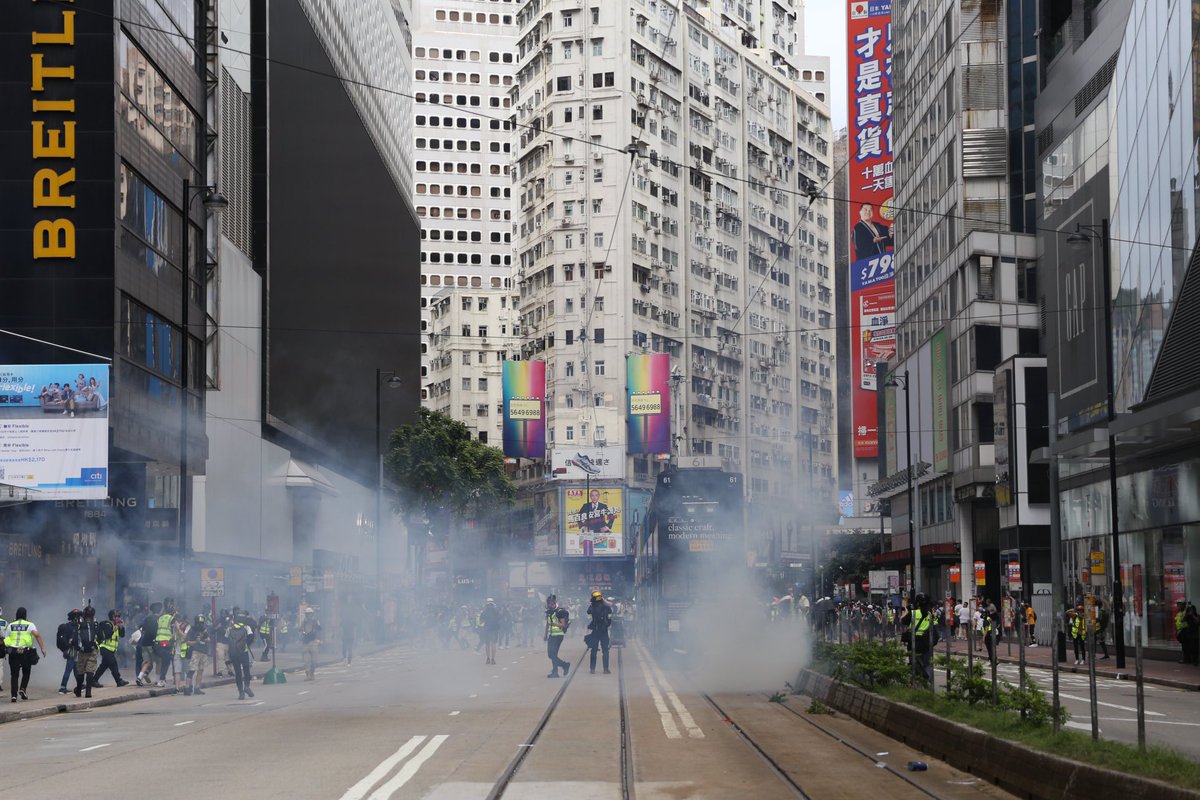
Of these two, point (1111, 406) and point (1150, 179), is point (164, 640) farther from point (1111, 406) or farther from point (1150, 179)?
point (1150, 179)

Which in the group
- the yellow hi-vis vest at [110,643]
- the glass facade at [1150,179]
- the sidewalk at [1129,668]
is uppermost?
the glass facade at [1150,179]

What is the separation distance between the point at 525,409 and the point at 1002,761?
95009mm

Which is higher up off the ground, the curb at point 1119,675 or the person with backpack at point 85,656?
the person with backpack at point 85,656

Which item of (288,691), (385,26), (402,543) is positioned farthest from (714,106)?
(288,691)

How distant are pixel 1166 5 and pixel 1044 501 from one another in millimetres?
25179

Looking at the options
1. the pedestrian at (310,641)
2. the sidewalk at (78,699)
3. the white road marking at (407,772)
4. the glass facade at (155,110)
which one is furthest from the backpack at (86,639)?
the glass facade at (155,110)

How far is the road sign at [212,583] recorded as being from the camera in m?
36.4

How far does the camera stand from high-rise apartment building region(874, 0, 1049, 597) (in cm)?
6234

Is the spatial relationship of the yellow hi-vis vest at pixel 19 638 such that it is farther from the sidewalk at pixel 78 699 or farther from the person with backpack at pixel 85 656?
the person with backpack at pixel 85 656

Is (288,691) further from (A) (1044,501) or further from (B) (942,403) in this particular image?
(B) (942,403)

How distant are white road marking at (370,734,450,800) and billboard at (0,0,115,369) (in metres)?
24.6

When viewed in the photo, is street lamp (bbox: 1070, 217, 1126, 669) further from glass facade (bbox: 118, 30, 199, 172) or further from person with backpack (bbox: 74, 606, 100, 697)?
glass facade (bbox: 118, 30, 199, 172)

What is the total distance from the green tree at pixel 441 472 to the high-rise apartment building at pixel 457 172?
67.2m

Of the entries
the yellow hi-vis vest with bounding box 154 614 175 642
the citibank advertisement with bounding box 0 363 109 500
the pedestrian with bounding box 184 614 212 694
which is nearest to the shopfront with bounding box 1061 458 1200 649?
the pedestrian with bounding box 184 614 212 694
